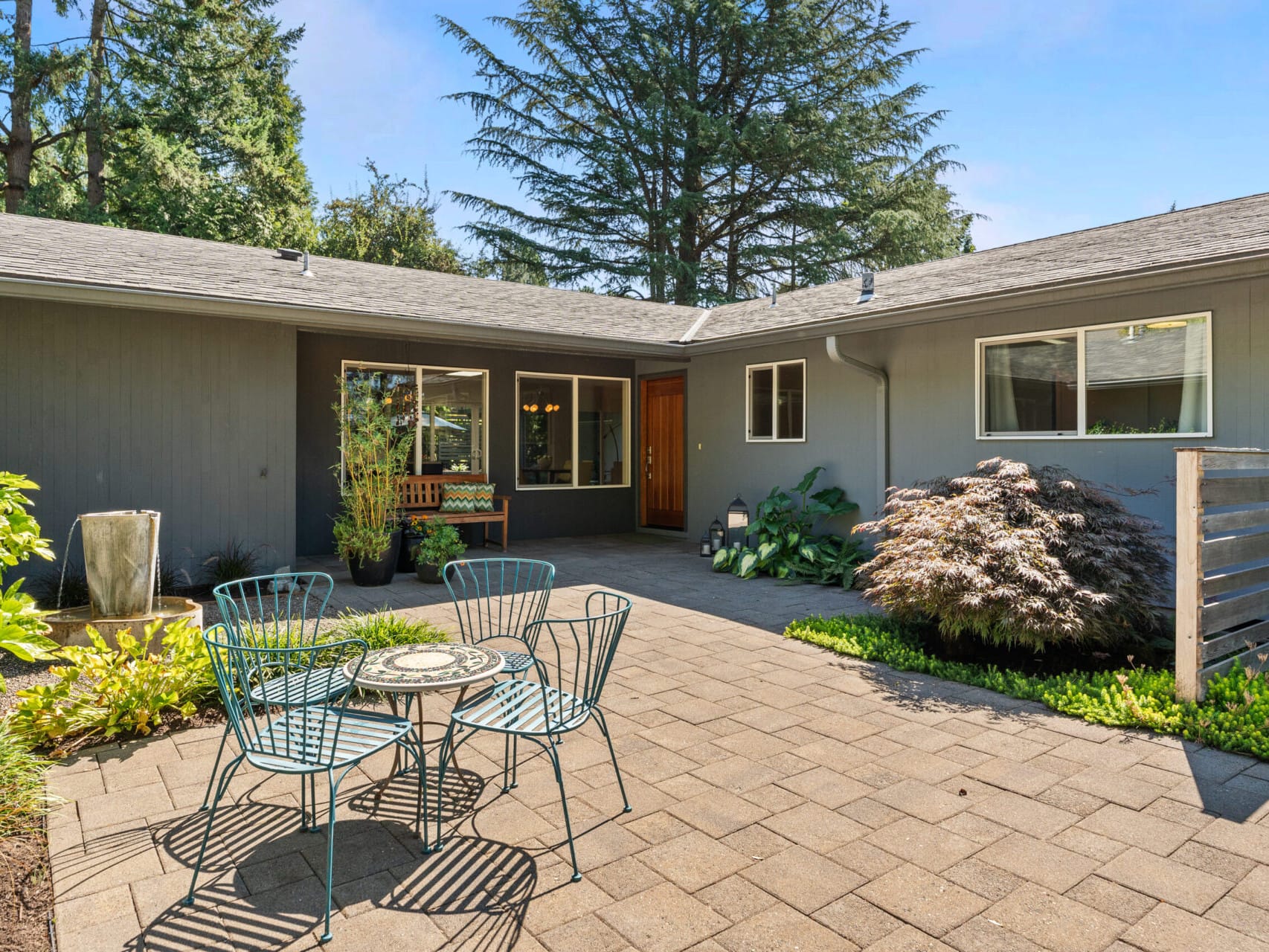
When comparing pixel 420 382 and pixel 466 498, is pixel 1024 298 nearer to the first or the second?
pixel 466 498

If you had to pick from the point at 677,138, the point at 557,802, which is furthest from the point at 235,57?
the point at 557,802

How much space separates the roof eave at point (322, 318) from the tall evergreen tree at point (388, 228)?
44.9ft

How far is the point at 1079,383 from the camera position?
6.14 metres

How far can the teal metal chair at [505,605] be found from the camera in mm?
3074

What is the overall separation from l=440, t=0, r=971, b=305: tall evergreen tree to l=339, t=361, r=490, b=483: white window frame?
380 inches

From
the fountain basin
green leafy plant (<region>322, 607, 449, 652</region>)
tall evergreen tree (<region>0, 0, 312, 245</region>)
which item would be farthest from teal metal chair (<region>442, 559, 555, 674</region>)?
tall evergreen tree (<region>0, 0, 312, 245</region>)

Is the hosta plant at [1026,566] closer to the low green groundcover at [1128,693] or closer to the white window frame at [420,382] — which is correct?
the low green groundcover at [1128,693]

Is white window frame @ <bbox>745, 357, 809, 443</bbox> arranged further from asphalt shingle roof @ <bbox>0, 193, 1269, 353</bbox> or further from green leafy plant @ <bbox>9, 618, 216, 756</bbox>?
green leafy plant @ <bbox>9, 618, 216, 756</bbox>

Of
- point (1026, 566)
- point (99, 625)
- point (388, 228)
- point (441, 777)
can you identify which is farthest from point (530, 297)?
point (388, 228)

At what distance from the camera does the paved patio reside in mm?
2072

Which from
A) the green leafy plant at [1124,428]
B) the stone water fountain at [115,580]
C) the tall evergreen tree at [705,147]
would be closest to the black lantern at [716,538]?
the green leafy plant at [1124,428]

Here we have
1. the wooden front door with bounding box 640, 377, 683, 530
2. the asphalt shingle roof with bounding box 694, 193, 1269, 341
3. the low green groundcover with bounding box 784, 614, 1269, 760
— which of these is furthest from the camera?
the wooden front door with bounding box 640, 377, 683, 530

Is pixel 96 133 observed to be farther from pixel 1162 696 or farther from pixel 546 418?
pixel 1162 696

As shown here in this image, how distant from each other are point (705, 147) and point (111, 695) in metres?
17.0
